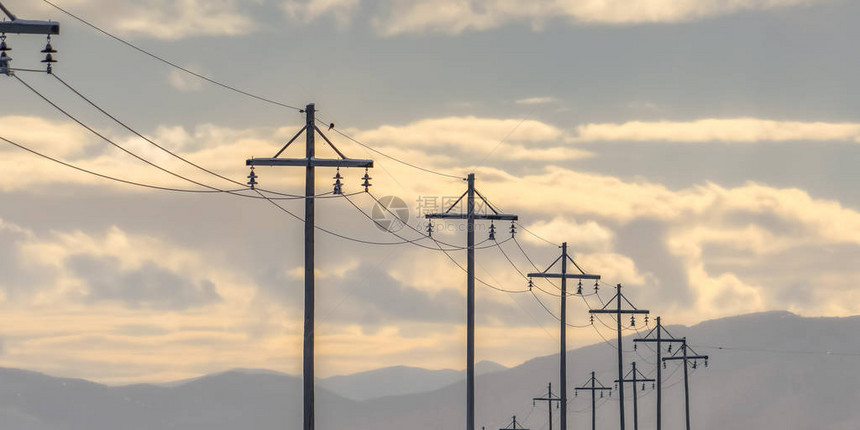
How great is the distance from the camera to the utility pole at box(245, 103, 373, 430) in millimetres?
36219

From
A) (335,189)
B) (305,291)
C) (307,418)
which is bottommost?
(307,418)

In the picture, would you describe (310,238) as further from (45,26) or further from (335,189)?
(45,26)

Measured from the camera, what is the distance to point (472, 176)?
5091 centimetres

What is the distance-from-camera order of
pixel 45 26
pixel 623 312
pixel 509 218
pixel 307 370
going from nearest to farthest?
pixel 45 26 → pixel 307 370 → pixel 509 218 → pixel 623 312

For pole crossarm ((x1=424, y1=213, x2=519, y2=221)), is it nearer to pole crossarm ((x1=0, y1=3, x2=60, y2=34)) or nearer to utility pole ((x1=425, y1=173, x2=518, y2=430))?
utility pole ((x1=425, y1=173, x2=518, y2=430))

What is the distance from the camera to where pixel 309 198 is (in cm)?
3716

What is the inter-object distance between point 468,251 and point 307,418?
15.0 meters

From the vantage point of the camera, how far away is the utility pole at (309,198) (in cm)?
3622

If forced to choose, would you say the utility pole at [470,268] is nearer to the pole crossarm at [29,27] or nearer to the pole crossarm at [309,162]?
the pole crossarm at [309,162]

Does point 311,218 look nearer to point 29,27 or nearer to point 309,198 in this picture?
point 309,198

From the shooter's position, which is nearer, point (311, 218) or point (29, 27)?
point (29, 27)

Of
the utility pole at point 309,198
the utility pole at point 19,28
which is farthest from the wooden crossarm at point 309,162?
the utility pole at point 19,28

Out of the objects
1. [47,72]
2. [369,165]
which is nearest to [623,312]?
[369,165]

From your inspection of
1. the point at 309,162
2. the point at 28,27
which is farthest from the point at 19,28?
the point at 309,162
